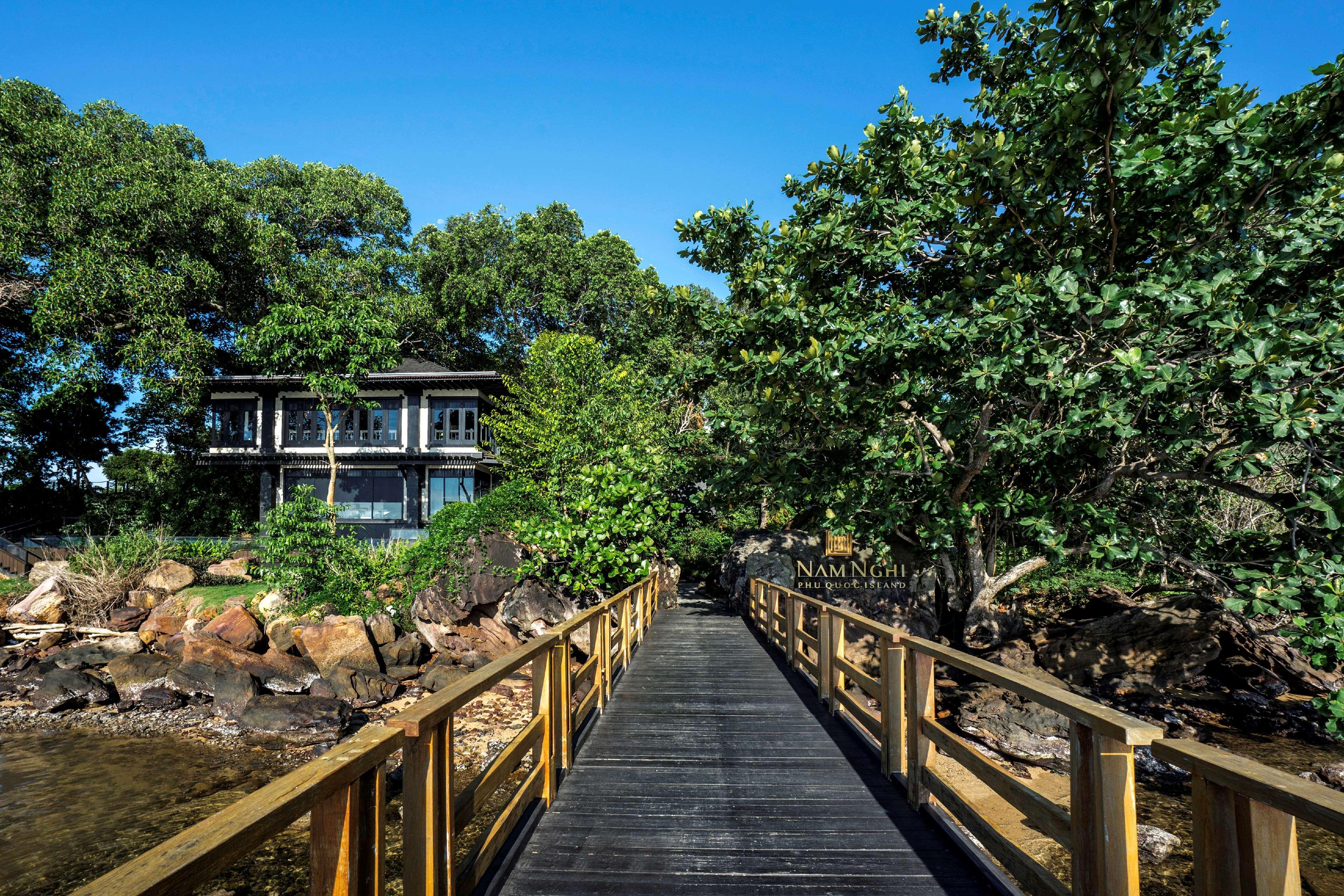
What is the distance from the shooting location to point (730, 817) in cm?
441

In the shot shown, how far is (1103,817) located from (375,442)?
29.9 metres

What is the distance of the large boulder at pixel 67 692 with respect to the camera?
496 inches

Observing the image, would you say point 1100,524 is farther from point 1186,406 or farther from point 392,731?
point 392,731

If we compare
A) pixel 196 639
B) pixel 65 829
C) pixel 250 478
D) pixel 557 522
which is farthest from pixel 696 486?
pixel 250 478

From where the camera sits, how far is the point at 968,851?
373 centimetres

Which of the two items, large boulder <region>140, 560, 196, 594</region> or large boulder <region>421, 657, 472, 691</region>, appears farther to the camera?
large boulder <region>140, 560, 196, 594</region>

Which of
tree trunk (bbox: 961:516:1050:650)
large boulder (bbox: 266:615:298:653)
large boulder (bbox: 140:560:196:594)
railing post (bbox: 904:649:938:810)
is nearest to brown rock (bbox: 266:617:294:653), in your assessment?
large boulder (bbox: 266:615:298:653)

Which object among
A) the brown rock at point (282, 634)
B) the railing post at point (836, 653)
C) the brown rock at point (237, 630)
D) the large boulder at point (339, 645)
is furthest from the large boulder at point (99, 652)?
the railing post at point (836, 653)

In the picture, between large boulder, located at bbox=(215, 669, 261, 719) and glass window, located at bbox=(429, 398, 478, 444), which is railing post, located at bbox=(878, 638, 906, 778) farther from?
glass window, located at bbox=(429, 398, 478, 444)

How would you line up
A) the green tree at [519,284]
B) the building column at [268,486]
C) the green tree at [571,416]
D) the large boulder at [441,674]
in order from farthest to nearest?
the green tree at [519,284] < the building column at [268,486] < the green tree at [571,416] < the large boulder at [441,674]

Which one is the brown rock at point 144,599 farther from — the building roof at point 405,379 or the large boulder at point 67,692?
the building roof at point 405,379

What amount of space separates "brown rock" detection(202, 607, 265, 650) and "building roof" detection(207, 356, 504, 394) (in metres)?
13.2

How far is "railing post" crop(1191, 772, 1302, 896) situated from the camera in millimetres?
2000

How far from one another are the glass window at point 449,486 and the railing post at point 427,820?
88.4 feet
